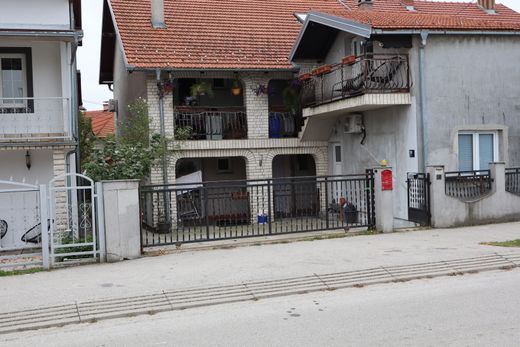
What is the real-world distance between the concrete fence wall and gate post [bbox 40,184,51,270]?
868cm

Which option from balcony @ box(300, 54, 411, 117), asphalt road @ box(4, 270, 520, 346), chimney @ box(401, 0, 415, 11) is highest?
chimney @ box(401, 0, 415, 11)

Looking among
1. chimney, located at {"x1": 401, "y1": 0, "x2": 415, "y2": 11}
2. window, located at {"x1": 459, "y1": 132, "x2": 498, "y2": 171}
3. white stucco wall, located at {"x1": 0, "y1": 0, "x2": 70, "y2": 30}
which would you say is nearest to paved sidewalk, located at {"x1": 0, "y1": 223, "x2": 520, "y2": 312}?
window, located at {"x1": 459, "y1": 132, "x2": 498, "y2": 171}

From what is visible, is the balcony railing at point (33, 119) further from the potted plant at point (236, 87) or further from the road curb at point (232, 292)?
the road curb at point (232, 292)

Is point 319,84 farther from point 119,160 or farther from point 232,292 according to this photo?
point 232,292

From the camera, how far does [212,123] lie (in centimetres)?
1872

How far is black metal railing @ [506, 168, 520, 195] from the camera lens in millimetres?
14938

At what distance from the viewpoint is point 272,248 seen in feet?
38.9

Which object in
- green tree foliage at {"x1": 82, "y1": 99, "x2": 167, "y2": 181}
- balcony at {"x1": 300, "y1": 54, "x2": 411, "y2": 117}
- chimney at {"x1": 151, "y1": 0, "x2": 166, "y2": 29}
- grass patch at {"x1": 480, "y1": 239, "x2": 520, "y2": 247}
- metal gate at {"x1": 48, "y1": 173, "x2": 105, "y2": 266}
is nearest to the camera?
metal gate at {"x1": 48, "y1": 173, "x2": 105, "y2": 266}

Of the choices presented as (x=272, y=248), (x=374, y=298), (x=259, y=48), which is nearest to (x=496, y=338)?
(x=374, y=298)

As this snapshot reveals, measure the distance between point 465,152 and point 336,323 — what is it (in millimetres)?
10483

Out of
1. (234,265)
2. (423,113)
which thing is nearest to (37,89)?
(234,265)

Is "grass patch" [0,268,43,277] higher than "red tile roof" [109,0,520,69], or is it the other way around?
"red tile roof" [109,0,520,69]

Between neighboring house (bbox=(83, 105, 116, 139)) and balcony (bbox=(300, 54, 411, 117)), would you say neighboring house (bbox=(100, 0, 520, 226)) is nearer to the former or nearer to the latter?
balcony (bbox=(300, 54, 411, 117))

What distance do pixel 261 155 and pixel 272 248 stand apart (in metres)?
7.60
